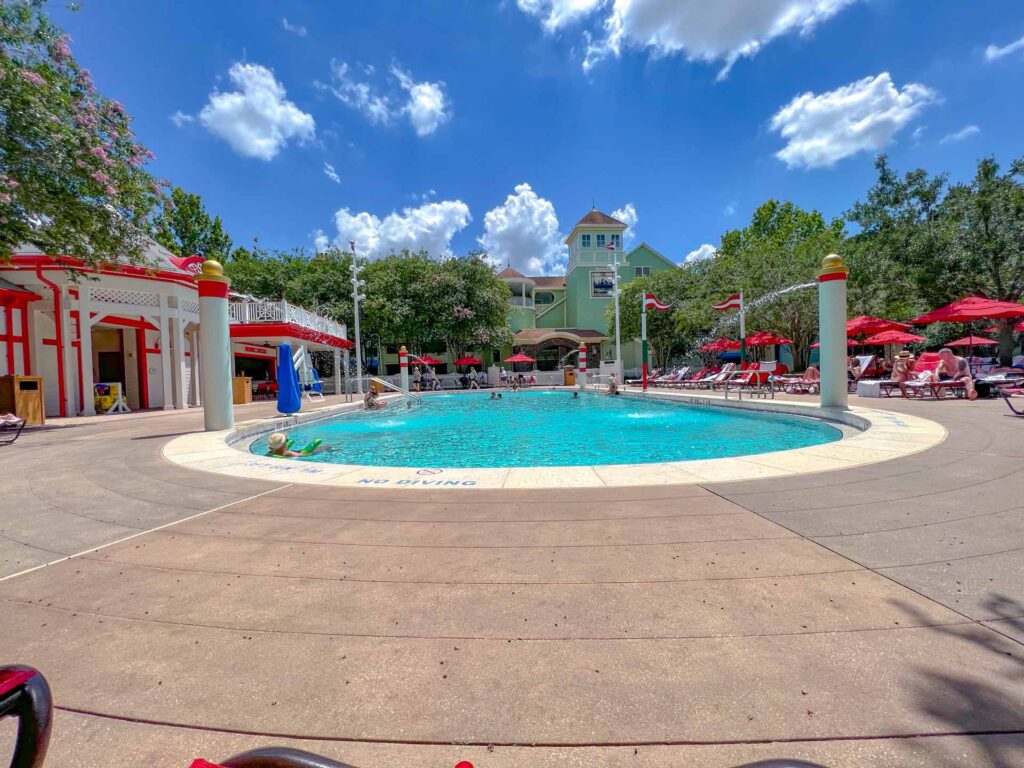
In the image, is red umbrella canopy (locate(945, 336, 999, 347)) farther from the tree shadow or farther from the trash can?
the trash can

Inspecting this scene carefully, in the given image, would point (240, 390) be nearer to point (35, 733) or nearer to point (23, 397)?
point (23, 397)

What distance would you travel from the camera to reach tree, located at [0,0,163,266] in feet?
32.1

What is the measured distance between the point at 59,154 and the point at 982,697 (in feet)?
52.0

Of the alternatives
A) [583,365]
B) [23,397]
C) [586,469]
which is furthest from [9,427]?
[583,365]

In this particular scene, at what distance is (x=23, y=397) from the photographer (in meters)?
12.8

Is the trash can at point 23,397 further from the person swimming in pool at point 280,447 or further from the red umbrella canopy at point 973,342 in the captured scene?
the red umbrella canopy at point 973,342

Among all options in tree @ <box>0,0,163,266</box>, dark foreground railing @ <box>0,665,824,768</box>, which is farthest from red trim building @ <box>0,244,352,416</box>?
dark foreground railing @ <box>0,665,824,768</box>

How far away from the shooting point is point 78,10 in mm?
10688

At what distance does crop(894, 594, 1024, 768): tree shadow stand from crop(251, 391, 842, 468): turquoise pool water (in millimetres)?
5752

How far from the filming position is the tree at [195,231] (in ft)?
129

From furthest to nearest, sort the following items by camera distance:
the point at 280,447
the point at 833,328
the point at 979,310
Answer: the point at 979,310
the point at 833,328
the point at 280,447

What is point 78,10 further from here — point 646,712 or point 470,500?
point 646,712

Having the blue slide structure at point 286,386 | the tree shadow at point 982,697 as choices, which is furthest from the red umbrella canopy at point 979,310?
the blue slide structure at point 286,386

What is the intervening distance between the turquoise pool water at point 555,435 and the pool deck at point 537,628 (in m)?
4.14
